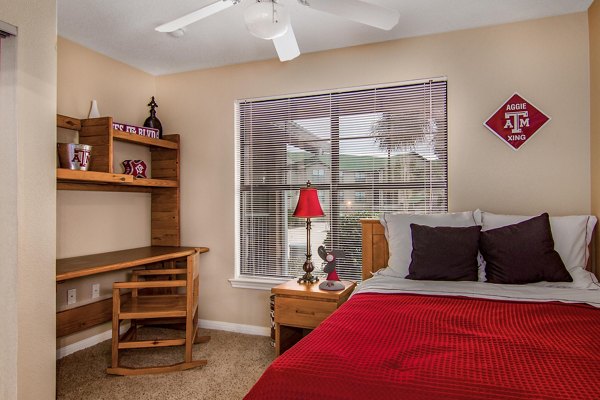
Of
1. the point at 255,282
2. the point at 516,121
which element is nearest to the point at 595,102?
the point at 516,121

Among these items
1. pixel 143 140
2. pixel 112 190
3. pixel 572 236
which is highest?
pixel 143 140

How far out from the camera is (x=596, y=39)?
244cm

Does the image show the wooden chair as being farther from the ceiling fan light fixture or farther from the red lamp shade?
the ceiling fan light fixture

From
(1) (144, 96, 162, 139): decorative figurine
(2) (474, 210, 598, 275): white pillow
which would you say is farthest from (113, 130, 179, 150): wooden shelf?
(2) (474, 210, 598, 275): white pillow

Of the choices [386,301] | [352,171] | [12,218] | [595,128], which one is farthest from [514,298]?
[12,218]

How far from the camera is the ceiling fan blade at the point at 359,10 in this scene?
1989 mm

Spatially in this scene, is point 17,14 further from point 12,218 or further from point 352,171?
point 352,171

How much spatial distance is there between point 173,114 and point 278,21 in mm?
2330

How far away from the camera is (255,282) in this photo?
3473mm

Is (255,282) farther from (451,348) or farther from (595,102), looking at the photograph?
(595,102)

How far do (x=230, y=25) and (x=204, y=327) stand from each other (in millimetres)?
2611

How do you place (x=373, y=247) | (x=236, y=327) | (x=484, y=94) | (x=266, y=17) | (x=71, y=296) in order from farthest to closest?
(x=236, y=327) → (x=71, y=296) → (x=373, y=247) → (x=484, y=94) → (x=266, y=17)

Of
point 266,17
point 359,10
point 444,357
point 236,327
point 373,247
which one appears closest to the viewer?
point 444,357

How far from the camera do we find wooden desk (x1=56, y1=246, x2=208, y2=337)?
8.70ft
